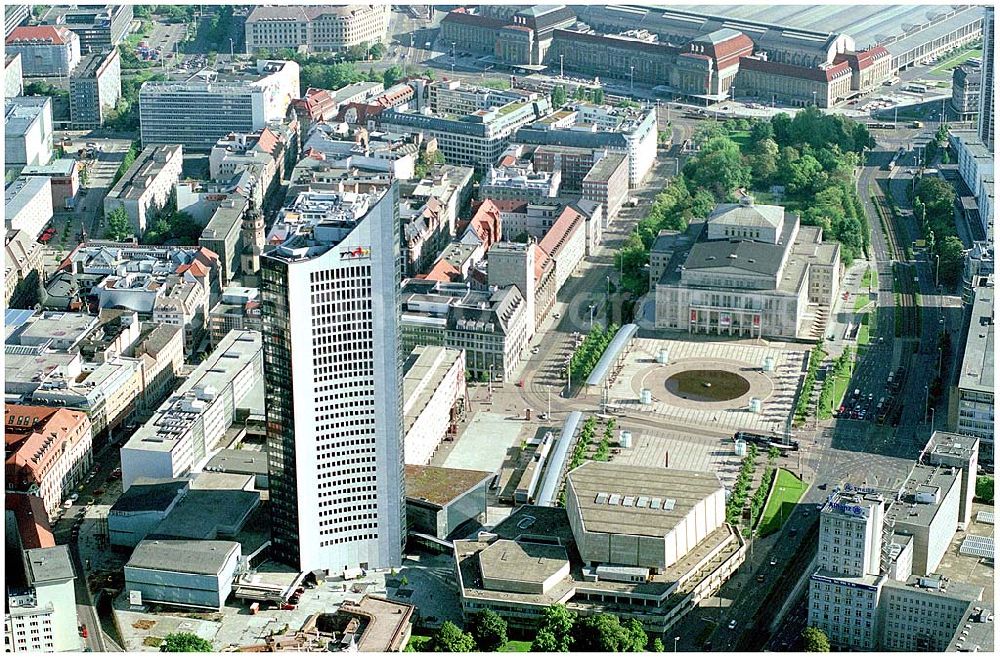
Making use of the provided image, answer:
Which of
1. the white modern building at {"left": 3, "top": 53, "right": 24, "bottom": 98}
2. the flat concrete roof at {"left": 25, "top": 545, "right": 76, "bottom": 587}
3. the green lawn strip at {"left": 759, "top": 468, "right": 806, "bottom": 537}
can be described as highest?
the white modern building at {"left": 3, "top": 53, "right": 24, "bottom": 98}

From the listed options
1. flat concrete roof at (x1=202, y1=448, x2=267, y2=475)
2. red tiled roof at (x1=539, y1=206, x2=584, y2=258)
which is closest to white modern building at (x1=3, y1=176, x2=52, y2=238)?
red tiled roof at (x1=539, y1=206, x2=584, y2=258)

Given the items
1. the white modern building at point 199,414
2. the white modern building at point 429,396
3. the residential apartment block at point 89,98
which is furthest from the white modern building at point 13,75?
the white modern building at point 429,396

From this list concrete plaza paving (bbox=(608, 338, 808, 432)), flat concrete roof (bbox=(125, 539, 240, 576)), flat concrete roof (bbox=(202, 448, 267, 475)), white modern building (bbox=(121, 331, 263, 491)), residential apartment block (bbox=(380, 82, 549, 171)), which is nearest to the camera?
flat concrete roof (bbox=(125, 539, 240, 576))

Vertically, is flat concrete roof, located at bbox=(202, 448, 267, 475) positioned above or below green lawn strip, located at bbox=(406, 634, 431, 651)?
above

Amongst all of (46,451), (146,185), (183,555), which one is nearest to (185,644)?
(183,555)

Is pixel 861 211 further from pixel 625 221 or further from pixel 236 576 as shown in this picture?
pixel 236 576

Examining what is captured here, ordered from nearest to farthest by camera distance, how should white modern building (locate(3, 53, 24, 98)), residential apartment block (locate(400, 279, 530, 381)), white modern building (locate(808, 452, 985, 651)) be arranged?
white modern building (locate(808, 452, 985, 651)), residential apartment block (locate(400, 279, 530, 381)), white modern building (locate(3, 53, 24, 98))

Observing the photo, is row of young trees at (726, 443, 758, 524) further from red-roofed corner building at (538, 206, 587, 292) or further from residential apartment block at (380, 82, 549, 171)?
residential apartment block at (380, 82, 549, 171)

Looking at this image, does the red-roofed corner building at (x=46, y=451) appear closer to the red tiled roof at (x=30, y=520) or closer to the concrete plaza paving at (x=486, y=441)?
the red tiled roof at (x=30, y=520)
